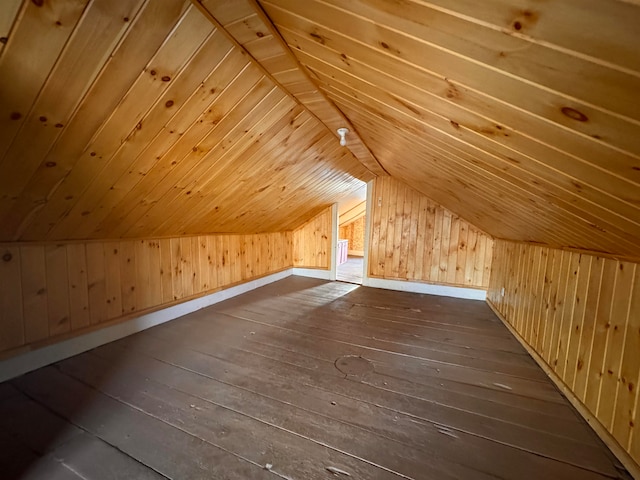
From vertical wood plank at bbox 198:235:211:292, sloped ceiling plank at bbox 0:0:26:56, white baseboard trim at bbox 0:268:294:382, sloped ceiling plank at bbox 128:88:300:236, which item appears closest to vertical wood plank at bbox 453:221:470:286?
sloped ceiling plank at bbox 128:88:300:236

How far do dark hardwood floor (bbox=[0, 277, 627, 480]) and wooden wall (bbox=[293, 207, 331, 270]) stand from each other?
2634mm

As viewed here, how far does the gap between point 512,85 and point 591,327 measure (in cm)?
176

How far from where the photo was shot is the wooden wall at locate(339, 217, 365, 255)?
8.64 m

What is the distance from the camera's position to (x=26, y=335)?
6.84 feet

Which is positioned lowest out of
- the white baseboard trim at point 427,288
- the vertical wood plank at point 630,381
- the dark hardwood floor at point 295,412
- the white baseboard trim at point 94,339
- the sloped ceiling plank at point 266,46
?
the dark hardwood floor at point 295,412

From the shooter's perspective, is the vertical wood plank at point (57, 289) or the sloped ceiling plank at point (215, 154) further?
the vertical wood plank at point (57, 289)

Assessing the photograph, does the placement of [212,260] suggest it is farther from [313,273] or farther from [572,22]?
[572,22]

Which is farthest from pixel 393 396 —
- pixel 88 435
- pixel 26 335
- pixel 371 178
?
pixel 371 178

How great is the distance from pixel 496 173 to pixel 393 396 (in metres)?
1.52

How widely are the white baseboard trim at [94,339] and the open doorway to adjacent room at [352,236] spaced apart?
2.68 meters

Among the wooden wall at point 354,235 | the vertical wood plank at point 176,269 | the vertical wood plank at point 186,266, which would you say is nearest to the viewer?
the vertical wood plank at point 176,269

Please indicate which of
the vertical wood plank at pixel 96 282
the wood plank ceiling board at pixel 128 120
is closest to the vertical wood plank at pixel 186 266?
the wood plank ceiling board at pixel 128 120

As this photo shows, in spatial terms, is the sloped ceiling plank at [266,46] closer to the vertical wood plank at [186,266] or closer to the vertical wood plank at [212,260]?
the vertical wood plank at [186,266]

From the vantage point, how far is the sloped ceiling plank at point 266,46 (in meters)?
1.10
